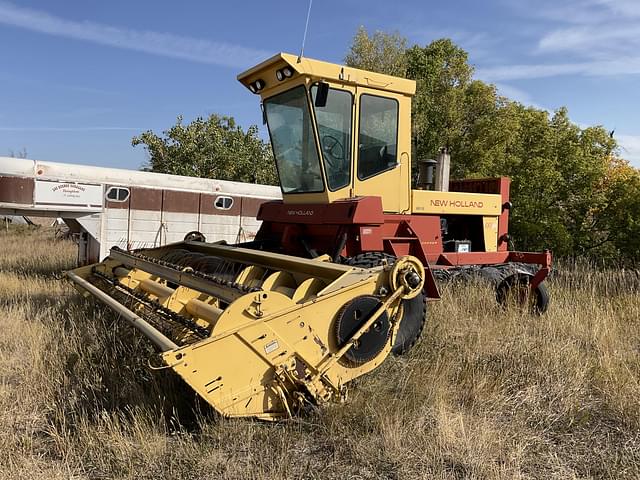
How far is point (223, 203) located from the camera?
39.1 feet

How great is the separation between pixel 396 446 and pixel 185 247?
3927 millimetres

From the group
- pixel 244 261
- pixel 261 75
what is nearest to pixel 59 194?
pixel 261 75

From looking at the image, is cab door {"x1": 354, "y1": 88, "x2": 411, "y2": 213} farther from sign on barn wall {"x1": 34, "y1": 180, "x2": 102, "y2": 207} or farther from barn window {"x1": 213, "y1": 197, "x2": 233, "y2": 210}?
barn window {"x1": 213, "y1": 197, "x2": 233, "y2": 210}

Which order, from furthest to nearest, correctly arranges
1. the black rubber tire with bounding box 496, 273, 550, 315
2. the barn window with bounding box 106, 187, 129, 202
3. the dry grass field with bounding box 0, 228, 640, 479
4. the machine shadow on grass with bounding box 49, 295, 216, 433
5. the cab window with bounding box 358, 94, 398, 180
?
the barn window with bounding box 106, 187, 129, 202 → the black rubber tire with bounding box 496, 273, 550, 315 → the cab window with bounding box 358, 94, 398, 180 → the machine shadow on grass with bounding box 49, 295, 216, 433 → the dry grass field with bounding box 0, 228, 640, 479

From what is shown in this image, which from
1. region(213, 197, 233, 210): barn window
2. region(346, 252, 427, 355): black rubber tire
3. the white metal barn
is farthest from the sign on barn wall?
region(346, 252, 427, 355): black rubber tire

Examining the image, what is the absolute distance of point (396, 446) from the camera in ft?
10.6

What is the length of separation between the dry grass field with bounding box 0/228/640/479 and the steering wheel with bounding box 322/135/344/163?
2.03 metres

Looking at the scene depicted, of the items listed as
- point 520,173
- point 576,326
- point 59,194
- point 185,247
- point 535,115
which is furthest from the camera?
point 535,115

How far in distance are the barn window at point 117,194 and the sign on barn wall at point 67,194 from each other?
7.8 inches

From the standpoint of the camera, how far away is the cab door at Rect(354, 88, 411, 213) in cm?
585

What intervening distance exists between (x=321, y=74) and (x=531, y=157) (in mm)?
13380

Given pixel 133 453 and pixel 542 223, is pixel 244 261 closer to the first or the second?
pixel 133 453

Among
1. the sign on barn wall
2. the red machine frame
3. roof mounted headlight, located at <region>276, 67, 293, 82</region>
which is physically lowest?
the red machine frame

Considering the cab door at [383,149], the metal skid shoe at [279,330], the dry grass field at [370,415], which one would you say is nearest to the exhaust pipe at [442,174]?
the cab door at [383,149]
